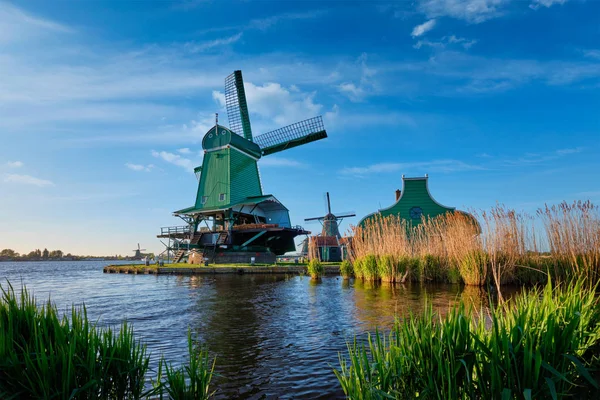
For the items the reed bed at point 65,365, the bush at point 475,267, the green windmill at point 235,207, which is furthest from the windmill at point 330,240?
A: the reed bed at point 65,365

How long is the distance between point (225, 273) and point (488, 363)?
2476 cm

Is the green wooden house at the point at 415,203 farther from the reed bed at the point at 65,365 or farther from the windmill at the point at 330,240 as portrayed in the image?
the reed bed at the point at 65,365

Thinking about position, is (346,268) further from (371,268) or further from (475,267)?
(475,267)

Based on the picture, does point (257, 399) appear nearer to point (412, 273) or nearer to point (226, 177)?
point (412, 273)

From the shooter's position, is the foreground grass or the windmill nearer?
the foreground grass

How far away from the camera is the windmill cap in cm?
3693

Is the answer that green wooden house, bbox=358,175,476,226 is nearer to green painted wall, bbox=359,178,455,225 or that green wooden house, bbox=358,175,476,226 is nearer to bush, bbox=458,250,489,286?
green painted wall, bbox=359,178,455,225

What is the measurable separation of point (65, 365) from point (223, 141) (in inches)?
1405

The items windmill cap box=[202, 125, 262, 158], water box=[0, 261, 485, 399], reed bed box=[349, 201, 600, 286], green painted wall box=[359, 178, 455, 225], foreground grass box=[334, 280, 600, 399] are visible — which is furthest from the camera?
windmill cap box=[202, 125, 262, 158]

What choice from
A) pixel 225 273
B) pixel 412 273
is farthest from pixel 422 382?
pixel 225 273

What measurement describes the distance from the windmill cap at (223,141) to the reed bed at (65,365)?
34.1 m

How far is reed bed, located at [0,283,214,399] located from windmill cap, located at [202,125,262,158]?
34139mm

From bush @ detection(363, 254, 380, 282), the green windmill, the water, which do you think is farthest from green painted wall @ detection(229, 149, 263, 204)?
the water

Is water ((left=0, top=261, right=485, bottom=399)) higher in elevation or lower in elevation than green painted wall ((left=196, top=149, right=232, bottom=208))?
lower
